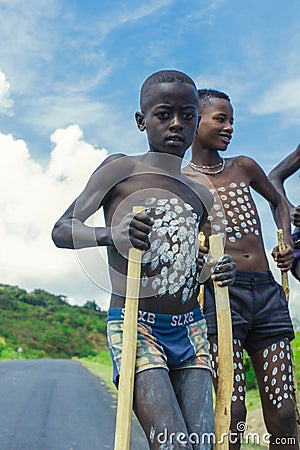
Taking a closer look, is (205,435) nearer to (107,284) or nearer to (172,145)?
(107,284)

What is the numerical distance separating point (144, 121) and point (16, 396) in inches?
330

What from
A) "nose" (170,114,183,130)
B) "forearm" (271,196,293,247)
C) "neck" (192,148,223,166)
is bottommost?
"nose" (170,114,183,130)

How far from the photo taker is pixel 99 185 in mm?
2682


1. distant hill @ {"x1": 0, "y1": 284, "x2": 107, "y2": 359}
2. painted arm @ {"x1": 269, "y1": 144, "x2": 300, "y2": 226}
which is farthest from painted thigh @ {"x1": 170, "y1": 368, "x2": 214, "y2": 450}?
distant hill @ {"x1": 0, "y1": 284, "x2": 107, "y2": 359}

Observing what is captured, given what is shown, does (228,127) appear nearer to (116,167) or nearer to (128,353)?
(116,167)

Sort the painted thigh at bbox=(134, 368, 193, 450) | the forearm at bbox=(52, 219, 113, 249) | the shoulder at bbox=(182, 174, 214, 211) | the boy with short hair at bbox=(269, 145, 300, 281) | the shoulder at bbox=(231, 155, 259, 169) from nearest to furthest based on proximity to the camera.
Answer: the painted thigh at bbox=(134, 368, 193, 450), the forearm at bbox=(52, 219, 113, 249), the shoulder at bbox=(182, 174, 214, 211), the shoulder at bbox=(231, 155, 259, 169), the boy with short hair at bbox=(269, 145, 300, 281)

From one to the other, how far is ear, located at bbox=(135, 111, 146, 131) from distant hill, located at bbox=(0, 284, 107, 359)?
32.4 m

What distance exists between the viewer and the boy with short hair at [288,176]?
4039mm

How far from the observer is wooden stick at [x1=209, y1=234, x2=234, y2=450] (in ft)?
8.83

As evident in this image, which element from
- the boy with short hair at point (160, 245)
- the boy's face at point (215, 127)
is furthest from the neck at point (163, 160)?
the boy's face at point (215, 127)

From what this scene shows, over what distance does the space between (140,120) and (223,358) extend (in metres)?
0.97

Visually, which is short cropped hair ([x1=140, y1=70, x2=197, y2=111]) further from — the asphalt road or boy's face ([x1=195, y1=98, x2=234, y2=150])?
the asphalt road

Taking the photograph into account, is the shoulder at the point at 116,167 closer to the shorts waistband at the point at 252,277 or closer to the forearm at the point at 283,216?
the shorts waistband at the point at 252,277

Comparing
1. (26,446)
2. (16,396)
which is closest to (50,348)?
(16,396)
